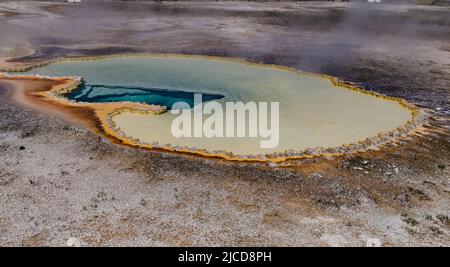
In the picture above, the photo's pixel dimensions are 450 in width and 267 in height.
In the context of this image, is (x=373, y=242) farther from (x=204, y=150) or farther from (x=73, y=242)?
(x=73, y=242)

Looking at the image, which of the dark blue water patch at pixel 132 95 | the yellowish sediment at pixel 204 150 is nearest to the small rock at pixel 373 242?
the yellowish sediment at pixel 204 150

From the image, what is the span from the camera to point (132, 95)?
26047 mm

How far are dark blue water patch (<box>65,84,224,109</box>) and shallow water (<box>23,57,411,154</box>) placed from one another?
0.68 meters

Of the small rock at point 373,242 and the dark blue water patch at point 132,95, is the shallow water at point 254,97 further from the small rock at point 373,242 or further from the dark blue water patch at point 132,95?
the small rock at point 373,242

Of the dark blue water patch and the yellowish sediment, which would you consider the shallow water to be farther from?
the dark blue water patch

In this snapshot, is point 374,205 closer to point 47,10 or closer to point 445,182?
point 445,182

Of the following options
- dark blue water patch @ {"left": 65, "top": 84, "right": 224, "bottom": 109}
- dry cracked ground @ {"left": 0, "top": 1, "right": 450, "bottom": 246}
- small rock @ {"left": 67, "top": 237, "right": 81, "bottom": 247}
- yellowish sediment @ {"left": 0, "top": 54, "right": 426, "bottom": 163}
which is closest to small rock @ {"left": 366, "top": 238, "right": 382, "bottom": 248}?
dry cracked ground @ {"left": 0, "top": 1, "right": 450, "bottom": 246}

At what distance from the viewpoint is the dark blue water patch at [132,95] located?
2506cm

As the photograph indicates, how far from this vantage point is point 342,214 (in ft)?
42.2

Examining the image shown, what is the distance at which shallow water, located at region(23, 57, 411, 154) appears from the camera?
62.3 ft

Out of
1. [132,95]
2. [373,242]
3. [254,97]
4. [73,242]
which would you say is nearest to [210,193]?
[73,242]

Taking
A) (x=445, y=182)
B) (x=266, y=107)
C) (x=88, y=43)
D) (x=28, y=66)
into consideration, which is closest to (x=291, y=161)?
(x=445, y=182)

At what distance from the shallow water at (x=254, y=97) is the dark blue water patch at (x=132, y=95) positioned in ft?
2.25

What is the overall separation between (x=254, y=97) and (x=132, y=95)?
8114 millimetres
